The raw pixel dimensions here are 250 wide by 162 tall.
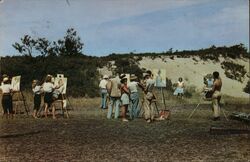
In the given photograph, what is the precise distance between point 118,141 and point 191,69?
46224mm

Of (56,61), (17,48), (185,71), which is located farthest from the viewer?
(185,71)

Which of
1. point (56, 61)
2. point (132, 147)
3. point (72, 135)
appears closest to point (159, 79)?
point (72, 135)

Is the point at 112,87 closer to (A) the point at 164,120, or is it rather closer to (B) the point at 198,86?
(A) the point at 164,120

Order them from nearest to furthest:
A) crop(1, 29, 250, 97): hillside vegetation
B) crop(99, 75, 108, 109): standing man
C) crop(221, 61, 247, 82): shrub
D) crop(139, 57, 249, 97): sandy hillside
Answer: crop(99, 75, 108, 109): standing man, crop(1, 29, 250, 97): hillside vegetation, crop(139, 57, 249, 97): sandy hillside, crop(221, 61, 247, 82): shrub

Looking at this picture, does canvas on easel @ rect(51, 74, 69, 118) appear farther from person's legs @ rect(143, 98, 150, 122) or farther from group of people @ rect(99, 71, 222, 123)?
person's legs @ rect(143, 98, 150, 122)

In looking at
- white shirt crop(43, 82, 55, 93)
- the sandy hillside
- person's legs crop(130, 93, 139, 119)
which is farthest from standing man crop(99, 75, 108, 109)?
the sandy hillside

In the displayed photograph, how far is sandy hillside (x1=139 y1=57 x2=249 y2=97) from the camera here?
5409 cm

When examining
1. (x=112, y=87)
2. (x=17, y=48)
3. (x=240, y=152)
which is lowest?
(x=240, y=152)

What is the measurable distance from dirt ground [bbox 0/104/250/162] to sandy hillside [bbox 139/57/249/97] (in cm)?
3606

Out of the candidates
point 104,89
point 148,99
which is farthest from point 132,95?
point 104,89

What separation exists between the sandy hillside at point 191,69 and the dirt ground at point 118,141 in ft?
118

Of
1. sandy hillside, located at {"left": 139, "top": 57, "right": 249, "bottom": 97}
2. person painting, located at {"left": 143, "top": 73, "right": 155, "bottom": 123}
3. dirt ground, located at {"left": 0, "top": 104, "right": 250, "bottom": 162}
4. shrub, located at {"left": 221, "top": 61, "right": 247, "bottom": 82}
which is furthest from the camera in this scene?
shrub, located at {"left": 221, "top": 61, "right": 247, "bottom": 82}

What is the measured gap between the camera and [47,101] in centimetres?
1916

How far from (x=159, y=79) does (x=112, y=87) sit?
20.2 feet
